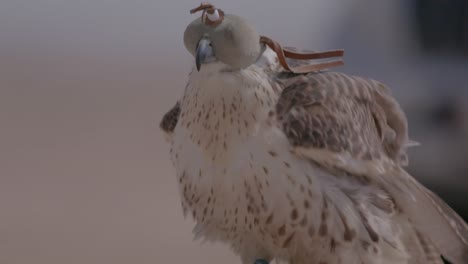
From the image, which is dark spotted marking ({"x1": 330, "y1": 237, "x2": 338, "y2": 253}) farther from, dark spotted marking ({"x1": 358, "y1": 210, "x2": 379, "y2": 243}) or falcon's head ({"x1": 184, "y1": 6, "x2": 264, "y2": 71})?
falcon's head ({"x1": 184, "y1": 6, "x2": 264, "y2": 71})

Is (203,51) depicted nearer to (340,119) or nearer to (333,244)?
(340,119)

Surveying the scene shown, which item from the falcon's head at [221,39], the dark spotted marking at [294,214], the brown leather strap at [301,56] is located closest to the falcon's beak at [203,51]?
the falcon's head at [221,39]

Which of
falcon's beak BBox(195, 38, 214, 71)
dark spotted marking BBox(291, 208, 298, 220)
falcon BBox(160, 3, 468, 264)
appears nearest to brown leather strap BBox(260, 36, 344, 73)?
falcon BBox(160, 3, 468, 264)

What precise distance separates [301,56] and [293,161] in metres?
0.19

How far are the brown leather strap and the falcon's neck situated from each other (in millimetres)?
41

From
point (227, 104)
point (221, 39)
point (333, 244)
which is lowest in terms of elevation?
point (333, 244)

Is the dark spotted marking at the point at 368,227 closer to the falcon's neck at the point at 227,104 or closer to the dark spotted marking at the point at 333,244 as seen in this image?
the dark spotted marking at the point at 333,244

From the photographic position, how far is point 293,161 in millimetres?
1238

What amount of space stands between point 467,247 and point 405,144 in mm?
227

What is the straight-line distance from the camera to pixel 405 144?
142 centimetres

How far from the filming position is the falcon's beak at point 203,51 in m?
1.14

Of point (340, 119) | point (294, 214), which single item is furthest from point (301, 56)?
point (294, 214)

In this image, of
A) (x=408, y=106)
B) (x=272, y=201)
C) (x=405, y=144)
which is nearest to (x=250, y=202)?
(x=272, y=201)

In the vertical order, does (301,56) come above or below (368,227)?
above
